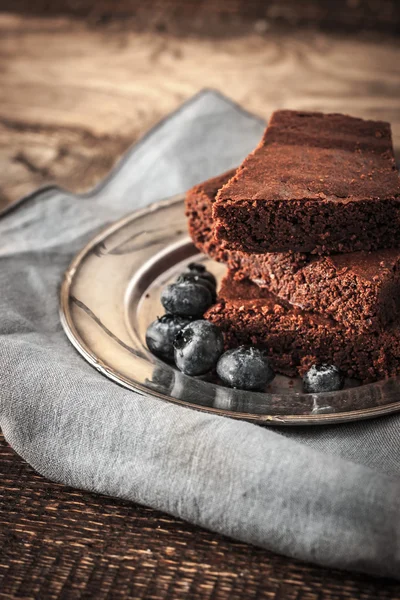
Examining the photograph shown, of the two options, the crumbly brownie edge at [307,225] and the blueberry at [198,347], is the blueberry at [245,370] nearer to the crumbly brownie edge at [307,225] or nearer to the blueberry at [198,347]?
the blueberry at [198,347]

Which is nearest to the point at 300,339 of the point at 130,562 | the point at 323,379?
the point at 323,379

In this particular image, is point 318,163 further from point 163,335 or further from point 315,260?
point 163,335

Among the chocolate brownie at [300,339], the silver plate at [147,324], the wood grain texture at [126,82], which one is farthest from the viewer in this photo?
the wood grain texture at [126,82]

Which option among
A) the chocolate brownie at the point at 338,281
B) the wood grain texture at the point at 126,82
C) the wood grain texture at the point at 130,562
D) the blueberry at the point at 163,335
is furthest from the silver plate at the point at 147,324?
the wood grain texture at the point at 126,82

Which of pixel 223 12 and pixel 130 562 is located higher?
pixel 223 12

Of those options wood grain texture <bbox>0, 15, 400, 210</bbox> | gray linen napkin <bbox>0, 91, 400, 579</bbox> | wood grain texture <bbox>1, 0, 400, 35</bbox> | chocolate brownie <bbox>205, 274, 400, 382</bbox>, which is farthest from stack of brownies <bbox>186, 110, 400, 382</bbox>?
wood grain texture <bbox>1, 0, 400, 35</bbox>
